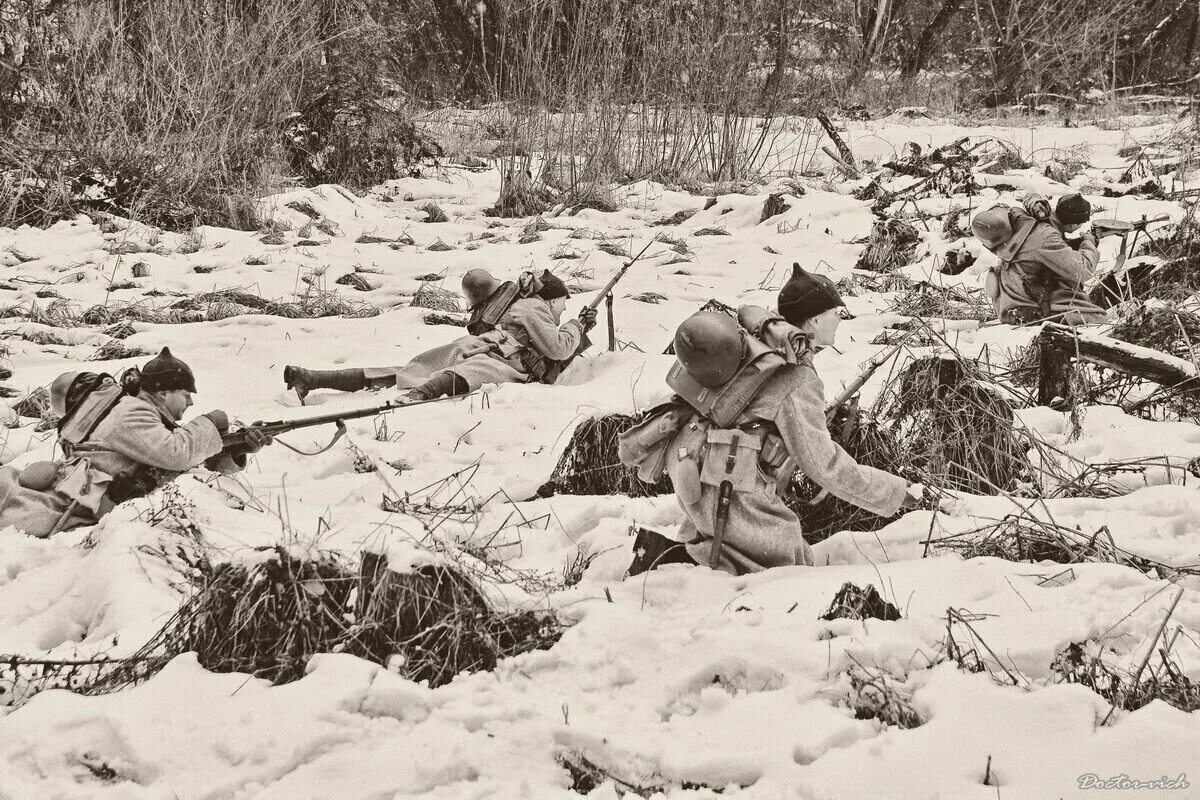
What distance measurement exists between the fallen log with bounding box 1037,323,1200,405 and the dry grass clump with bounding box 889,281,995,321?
1.60 meters

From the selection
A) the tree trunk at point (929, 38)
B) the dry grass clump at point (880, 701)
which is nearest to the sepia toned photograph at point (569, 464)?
the dry grass clump at point (880, 701)

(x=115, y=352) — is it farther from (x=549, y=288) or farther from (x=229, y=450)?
(x=549, y=288)

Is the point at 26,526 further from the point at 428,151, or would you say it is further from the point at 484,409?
the point at 428,151

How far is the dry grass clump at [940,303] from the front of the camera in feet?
19.9

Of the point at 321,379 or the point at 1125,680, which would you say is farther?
the point at 321,379

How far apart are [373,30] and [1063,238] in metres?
7.76

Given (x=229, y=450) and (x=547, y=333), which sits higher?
(x=547, y=333)

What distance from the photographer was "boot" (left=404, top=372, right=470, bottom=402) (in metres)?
4.96

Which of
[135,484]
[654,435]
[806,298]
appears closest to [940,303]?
[806,298]

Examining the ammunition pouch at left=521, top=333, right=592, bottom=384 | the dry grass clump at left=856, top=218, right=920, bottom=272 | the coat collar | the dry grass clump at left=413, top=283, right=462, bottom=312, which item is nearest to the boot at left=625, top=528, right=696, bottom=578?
the coat collar

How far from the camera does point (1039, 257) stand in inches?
217

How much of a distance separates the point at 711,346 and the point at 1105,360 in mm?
2036

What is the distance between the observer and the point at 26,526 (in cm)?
348

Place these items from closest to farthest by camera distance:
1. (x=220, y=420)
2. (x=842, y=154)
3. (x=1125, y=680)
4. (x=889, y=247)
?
(x=1125, y=680) < (x=220, y=420) < (x=889, y=247) < (x=842, y=154)
